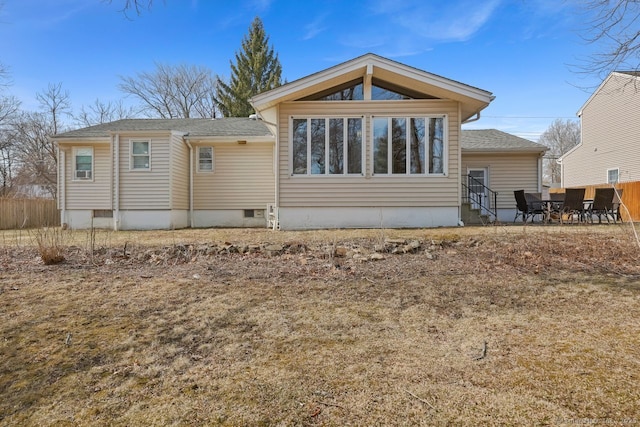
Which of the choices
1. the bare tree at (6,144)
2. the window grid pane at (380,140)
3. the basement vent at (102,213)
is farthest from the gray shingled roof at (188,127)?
the bare tree at (6,144)

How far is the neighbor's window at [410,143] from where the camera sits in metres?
9.30

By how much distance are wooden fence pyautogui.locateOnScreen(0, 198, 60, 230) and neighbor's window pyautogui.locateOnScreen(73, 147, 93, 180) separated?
3884 mm

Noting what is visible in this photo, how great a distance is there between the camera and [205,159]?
12938mm

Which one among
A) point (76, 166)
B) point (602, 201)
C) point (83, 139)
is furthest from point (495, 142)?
point (76, 166)

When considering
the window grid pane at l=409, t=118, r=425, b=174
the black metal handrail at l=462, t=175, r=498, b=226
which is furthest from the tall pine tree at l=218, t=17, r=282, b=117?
the window grid pane at l=409, t=118, r=425, b=174

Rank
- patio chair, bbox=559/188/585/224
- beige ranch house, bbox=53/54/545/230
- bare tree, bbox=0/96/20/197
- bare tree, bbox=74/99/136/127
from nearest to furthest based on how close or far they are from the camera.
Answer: beige ranch house, bbox=53/54/545/230 < patio chair, bbox=559/188/585/224 < bare tree, bbox=0/96/20/197 < bare tree, bbox=74/99/136/127

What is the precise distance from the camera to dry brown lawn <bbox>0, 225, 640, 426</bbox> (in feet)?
5.89

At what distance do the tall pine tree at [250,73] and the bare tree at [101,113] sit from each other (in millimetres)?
8452

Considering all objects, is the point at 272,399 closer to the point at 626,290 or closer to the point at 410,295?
the point at 410,295

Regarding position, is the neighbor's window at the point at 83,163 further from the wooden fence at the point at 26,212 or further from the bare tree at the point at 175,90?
the bare tree at the point at 175,90

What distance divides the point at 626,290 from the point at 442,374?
2.87 metres

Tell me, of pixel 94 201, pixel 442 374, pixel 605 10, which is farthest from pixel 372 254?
pixel 94 201

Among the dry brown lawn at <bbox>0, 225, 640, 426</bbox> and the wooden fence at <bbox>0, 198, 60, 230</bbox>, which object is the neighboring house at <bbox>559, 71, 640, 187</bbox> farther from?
the wooden fence at <bbox>0, 198, 60, 230</bbox>

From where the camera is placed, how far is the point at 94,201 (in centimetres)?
1230
